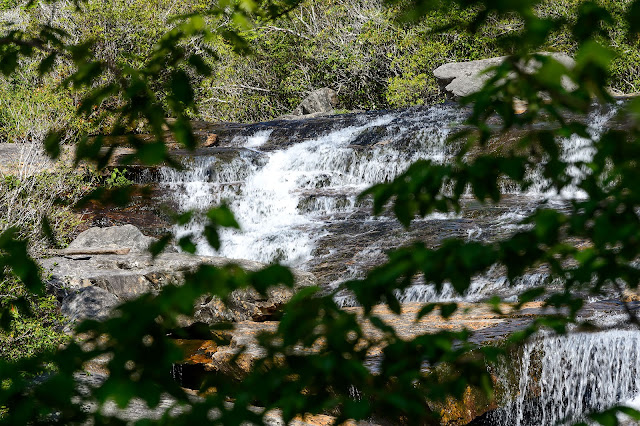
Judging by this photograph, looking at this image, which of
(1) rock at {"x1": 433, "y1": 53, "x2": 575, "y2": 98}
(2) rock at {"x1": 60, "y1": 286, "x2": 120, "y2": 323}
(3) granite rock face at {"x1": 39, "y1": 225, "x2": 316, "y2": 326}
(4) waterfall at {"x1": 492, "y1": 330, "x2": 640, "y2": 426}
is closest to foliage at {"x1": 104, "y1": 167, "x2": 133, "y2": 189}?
(3) granite rock face at {"x1": 39, "y1": 225, "x2": 316, "y2": 326}

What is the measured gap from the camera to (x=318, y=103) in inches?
847

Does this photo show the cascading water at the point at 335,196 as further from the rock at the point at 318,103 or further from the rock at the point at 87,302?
the rock at the point at 318,103

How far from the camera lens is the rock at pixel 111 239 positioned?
10414 millimetres

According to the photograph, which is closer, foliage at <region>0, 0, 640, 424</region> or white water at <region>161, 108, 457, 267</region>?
foliage at <region>0, 0, 640, 424</region>

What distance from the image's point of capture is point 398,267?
4.66 ft

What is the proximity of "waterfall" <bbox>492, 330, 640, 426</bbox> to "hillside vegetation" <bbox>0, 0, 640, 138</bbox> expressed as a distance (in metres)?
14.6

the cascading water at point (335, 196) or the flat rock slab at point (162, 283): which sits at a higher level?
the cascading water at point (335, 196)

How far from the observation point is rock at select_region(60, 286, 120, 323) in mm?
7199

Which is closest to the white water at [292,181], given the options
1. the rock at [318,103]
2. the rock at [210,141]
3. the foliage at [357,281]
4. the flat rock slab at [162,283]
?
the rock at [210,141]

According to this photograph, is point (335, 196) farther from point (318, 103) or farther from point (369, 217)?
point (318, 103)

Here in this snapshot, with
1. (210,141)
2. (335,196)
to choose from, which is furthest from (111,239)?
(210,141)

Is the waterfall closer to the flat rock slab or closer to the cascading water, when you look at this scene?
the cascading water

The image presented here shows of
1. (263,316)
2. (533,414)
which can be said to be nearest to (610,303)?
(533,414)

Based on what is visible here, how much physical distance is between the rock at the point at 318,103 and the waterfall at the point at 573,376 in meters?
15.9
